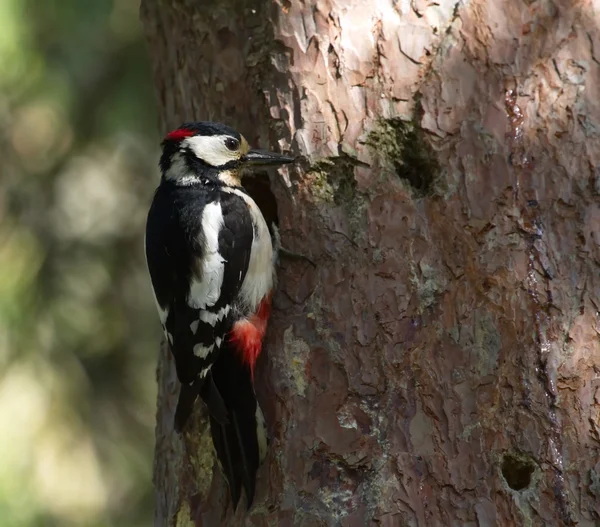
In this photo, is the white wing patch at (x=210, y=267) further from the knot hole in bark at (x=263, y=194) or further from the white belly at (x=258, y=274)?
the knot hole in bark at (x=263, y=194)

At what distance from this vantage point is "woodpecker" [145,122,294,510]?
296cm

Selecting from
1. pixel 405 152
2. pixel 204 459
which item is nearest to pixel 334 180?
pixel 405 152

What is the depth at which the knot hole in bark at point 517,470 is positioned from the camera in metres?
2.59

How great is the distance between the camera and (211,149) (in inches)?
131

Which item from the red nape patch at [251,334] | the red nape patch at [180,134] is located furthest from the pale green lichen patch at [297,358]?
the red nape patch at [180,134]

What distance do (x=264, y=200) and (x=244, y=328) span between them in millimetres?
716

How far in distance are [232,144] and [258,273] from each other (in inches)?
19.7

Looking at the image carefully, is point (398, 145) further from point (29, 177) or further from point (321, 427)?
point (29, 177)

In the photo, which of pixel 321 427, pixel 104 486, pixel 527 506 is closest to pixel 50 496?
pixel 104 486

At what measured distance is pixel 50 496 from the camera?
4262 mm

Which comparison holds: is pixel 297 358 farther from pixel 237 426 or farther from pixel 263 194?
pixel 263 194

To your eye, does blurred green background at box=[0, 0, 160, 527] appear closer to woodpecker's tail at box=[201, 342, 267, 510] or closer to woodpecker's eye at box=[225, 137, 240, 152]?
woodpecker's eye at box=[225, 137, 240, 152]

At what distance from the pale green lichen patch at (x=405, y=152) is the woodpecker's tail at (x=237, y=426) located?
854 millimetres

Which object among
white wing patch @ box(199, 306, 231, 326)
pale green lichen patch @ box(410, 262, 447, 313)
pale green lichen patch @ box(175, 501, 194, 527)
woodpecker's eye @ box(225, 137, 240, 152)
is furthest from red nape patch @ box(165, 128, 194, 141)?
pale green lichen patch @ box(175, 501, 194, 527)
